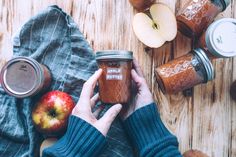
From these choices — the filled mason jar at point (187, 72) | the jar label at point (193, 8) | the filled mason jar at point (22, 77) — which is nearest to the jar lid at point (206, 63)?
the filled mason jar at point (187, 72)

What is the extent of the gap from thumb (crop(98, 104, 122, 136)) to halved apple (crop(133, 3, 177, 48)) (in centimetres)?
23

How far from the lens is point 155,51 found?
1.41 m

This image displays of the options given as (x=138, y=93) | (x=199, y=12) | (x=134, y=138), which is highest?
(x=199, y=12)

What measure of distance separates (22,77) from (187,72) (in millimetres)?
483

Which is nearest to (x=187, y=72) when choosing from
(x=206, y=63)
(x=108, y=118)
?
(x=206, y=63)

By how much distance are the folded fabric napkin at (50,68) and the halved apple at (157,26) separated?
0.17 metres

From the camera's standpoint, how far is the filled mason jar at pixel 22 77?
1284mm

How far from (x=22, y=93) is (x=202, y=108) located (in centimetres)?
56

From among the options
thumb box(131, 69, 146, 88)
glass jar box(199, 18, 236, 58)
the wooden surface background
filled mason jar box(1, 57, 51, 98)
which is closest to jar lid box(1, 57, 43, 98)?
filled mason jar box(1, 57, 51, 98)

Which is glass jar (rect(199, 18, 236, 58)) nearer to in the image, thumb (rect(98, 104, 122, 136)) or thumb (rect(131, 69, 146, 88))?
thumb (rect(131, 69, 146, 88))

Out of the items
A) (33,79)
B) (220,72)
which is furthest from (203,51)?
(33,79)

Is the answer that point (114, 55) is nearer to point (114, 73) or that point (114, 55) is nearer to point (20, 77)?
point (114, 73)

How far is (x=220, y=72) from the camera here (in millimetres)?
1428

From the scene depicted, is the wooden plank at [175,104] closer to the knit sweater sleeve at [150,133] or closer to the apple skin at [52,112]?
the knit sweater sleeve at [150,133]
